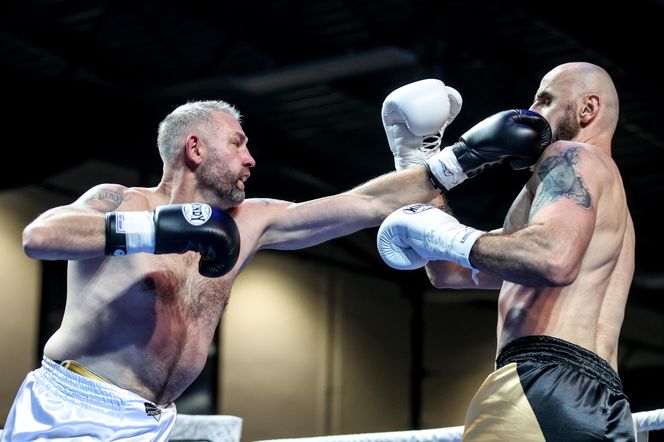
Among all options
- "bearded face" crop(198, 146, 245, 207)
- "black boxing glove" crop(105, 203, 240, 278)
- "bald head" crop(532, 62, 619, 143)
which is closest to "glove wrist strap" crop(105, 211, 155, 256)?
"black boxing glove" crop(105, 203, 240, 278)

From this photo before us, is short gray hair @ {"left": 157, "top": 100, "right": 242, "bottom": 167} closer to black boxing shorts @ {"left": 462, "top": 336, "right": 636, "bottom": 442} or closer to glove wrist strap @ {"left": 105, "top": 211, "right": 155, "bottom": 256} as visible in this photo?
glove wrist strap @ {"left": 105, "top": 211, "right": 155, "bottom": 256}

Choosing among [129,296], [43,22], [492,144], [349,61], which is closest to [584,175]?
[492,144]

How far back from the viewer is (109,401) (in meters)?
2.27

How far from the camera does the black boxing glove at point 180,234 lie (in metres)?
2.12

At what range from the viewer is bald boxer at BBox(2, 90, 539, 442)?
2150 millimetres

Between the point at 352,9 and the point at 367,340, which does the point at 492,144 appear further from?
the point at 367,340

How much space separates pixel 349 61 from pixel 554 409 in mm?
4516

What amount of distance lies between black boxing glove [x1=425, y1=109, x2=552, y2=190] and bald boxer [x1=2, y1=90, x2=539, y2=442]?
17 mm

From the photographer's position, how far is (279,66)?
693cm

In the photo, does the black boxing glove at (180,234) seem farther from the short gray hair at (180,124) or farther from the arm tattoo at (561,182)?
the arm tattoo at (561,182)

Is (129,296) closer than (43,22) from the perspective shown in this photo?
Yes

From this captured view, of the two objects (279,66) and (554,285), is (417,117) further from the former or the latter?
(279,66)

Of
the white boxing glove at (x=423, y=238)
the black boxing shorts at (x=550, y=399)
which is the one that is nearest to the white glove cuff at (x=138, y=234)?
the white boxing glove at (x=423, y=238)

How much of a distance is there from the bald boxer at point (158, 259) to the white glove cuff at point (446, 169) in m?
0.05
